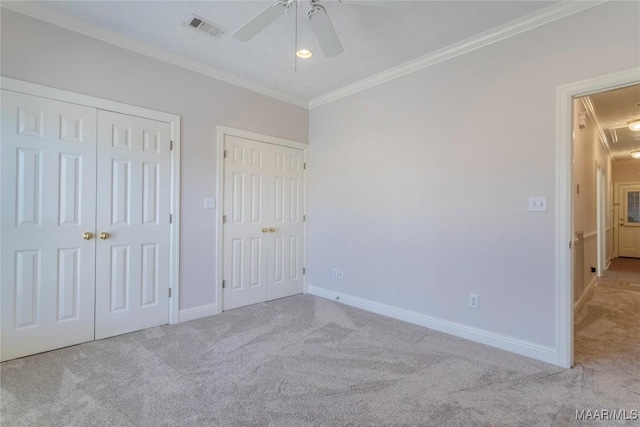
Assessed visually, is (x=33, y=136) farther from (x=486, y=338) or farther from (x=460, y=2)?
(x=486, y=338)

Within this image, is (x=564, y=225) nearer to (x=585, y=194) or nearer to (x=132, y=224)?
(x=585, y=194)

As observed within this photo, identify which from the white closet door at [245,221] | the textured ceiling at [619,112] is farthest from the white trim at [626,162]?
the white closet door at [245,221]

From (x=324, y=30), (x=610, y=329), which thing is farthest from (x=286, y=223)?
(x=610, y=329)

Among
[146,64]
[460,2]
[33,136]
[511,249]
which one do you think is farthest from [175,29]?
[511,249]

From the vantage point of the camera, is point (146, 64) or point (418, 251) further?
point (418, 251)

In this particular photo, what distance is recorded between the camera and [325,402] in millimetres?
1854

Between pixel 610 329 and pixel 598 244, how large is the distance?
10.7 feet

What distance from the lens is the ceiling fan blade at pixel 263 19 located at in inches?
70.5

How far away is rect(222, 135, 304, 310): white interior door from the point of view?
362 centimetres

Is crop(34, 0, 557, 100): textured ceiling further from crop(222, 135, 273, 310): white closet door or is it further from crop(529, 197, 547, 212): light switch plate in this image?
crop(529, 197, 547, 212): light switch plate

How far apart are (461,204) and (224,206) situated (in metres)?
2.55

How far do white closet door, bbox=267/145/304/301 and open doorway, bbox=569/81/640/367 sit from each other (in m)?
3.00

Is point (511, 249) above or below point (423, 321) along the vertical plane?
above

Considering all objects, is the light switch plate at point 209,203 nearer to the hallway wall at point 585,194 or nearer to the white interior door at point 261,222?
the white interior door at point 261,222
